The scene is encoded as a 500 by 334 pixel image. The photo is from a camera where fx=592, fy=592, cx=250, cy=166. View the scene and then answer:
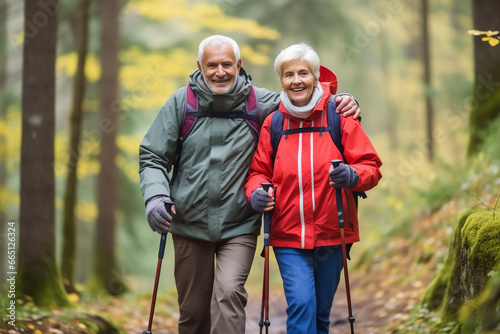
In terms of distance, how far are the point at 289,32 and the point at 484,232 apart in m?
13.5

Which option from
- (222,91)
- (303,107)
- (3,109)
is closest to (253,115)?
(222,91)

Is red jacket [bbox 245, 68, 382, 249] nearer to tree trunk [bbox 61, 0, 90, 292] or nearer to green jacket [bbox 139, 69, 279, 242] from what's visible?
green jacket [bbox 139, 69, 279, 242]

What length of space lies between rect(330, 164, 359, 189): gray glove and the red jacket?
3.5 inches

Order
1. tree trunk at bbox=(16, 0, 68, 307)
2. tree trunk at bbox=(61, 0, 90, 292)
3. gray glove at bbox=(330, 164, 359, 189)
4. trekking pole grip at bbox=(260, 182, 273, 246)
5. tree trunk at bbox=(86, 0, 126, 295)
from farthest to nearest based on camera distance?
tree trunk at bbox=(86, 0, 126, 295) < tree trunk at bbox=(61, 0, 90, 292) < tree trunk at bbox=(16, 0, 68, 307) < trekking pole grip at bbox=(260, 182, 273, 246) < gray glove at bbox=(330, 164, 359, 189)

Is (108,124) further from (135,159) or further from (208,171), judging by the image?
(208,171)

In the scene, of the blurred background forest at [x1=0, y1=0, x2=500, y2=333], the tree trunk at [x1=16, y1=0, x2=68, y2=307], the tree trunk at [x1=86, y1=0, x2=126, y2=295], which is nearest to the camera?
the blurred background forest at [x1=0, y1=0, x2=500, y2=333]

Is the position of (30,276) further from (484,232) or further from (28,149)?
(484,232)

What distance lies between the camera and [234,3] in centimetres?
1566

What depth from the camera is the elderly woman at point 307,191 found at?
411 centimetres

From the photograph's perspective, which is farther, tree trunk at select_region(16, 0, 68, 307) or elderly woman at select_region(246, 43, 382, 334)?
tree trunk at select_region(16, 0, 68, 307)

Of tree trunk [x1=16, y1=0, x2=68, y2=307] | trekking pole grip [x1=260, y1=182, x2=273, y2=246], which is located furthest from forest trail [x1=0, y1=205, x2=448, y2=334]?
trekking pole grip [x1=260, y1=182, x2=273, y2=246]

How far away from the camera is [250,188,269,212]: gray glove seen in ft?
13.4

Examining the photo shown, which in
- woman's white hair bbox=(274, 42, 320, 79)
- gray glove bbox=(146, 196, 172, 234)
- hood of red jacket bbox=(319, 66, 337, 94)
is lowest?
gray glove bbox=(146, 196, 172, 234)

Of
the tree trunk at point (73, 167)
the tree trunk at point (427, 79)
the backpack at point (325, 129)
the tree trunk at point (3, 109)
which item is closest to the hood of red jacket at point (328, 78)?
the backpack at point (325, 129)
